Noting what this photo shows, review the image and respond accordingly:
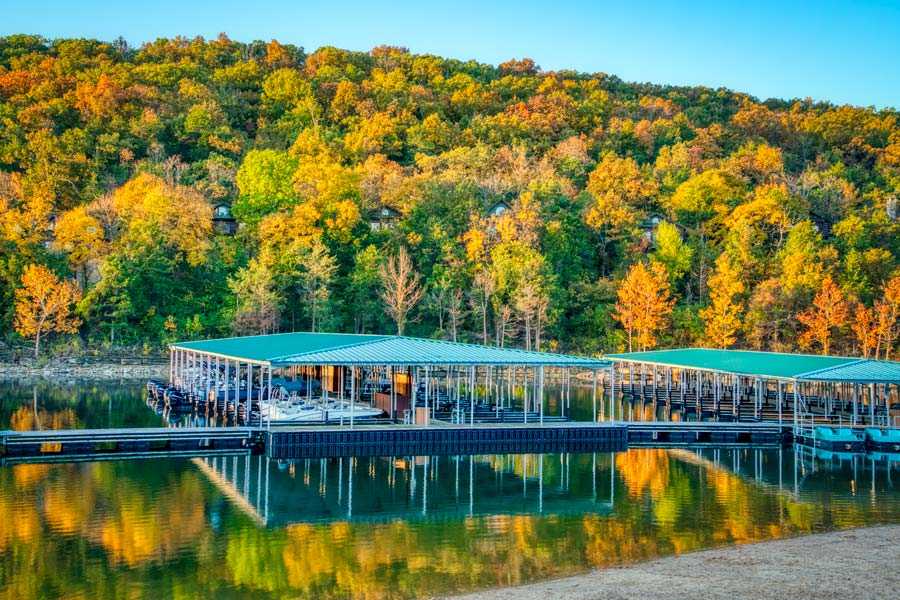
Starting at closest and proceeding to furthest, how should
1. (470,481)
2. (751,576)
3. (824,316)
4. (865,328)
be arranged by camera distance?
(751,576) < (470,481) < (865,328) < (824,316)

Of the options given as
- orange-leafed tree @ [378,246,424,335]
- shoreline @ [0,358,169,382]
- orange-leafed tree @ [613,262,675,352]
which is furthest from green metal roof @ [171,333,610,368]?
orange-leafed tree @ [613,262,675,352]

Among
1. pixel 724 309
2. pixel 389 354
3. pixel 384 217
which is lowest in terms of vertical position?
pixel 389 354

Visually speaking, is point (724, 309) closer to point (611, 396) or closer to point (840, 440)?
point (840, 440)

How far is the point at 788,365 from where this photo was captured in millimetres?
35438

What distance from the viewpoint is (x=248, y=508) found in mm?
20781

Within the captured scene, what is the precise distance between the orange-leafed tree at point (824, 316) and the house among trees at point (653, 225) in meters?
15.7

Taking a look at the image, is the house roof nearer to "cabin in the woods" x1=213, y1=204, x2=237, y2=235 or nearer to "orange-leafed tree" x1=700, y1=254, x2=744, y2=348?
"cabin in the woods" x1=213, y1=204, x2=237, y2=235

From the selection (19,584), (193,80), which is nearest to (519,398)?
(19,584)

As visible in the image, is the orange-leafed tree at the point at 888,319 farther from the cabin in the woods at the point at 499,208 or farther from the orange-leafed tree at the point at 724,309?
the cabin in the woods at the point at 499,208

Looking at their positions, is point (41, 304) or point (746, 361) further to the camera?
point (41, 304)

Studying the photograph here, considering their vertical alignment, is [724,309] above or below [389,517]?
above

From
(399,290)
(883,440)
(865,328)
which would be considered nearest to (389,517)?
(883,440)

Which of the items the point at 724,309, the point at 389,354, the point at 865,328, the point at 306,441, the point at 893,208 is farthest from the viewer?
the point at 893,208

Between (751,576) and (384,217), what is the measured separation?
59728 millimetres
